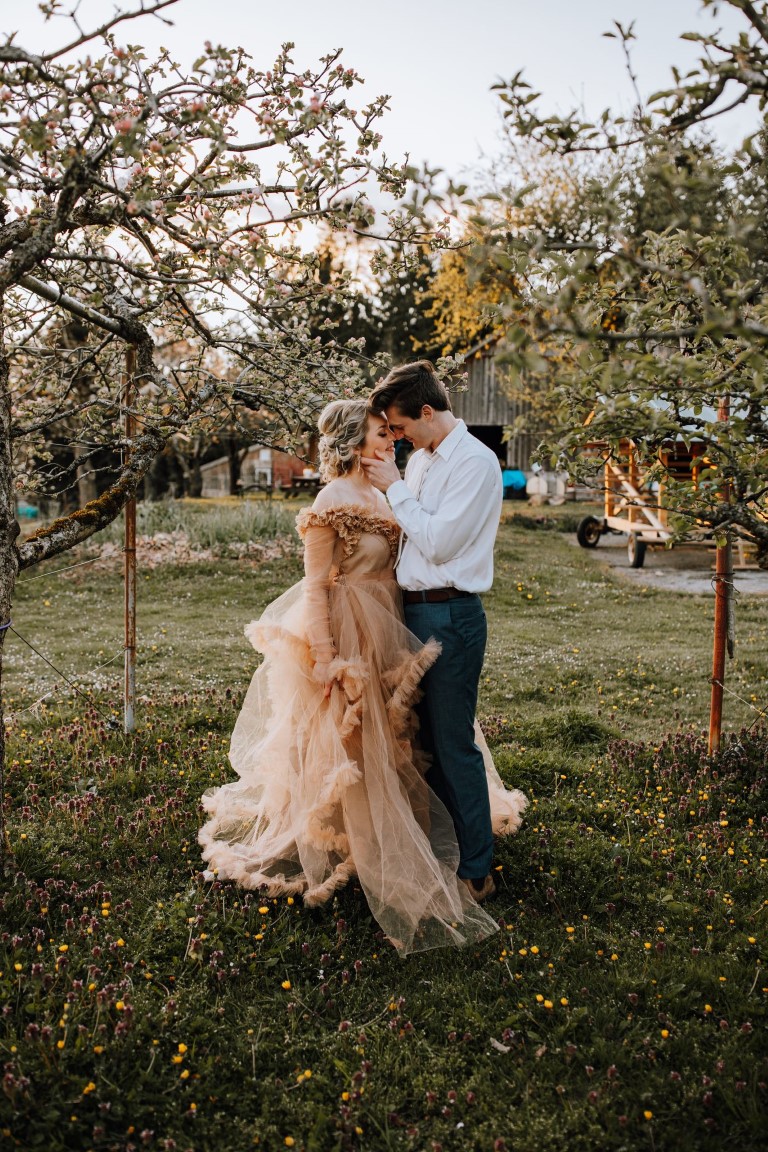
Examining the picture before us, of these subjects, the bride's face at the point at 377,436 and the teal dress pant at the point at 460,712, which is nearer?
the teal dress pant at the point at 460,712

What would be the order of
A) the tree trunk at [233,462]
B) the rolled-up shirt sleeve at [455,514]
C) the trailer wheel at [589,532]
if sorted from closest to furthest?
the rolled-up shirt sleeve at [455,514] < the trailer wheel at [589,532] < the tree trunk at [233,462]

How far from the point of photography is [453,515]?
3627 mm

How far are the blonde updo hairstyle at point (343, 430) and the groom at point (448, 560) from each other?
0.10 m

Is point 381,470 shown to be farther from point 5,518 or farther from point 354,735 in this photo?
point 5,518

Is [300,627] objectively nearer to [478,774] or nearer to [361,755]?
[361,755]

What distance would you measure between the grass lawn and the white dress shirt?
1661 millimetres

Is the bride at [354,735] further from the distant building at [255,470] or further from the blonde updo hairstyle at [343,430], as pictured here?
the distant building at [255,470]

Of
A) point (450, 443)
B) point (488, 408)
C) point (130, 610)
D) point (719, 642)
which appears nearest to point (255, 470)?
point (488, 408)

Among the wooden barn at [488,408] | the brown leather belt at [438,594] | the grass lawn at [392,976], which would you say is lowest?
the grass lawn at [392,976]

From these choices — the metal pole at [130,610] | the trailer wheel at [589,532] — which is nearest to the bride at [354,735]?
the metal pole at [130,610]

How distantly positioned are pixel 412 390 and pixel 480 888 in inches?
96.3

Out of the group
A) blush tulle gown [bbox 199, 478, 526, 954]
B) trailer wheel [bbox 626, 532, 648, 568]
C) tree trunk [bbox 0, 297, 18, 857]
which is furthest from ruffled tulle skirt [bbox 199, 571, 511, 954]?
trailer wheel [bbox 626, 532, 648, 568]

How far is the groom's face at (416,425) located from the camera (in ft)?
12.5

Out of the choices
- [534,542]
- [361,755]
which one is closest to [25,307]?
[361,755]
